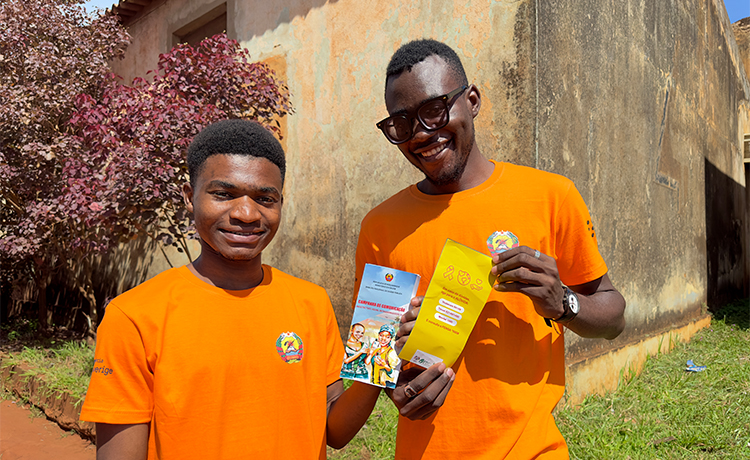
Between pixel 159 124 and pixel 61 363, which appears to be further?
pixel 61 363

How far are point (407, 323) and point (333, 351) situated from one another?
12.7 inches

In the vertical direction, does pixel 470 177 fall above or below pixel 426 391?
above

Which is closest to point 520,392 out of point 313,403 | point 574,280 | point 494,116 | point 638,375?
point 574,280

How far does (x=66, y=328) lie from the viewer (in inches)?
309

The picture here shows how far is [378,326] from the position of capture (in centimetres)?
137

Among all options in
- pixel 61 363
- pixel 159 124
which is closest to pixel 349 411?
pixel 159 124

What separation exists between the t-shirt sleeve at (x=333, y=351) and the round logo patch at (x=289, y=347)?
134 mm

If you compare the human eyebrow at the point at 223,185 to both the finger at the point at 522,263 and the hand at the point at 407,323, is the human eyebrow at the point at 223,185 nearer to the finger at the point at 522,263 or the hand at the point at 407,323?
the hand at the point at 407,323

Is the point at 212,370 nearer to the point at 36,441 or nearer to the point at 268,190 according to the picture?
the point at 268,190

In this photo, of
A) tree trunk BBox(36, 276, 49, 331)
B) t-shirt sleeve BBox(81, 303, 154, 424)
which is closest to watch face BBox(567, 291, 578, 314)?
t-shirt sleeve BBox(81, 303, 154, 424)

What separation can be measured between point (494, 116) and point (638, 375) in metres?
3.01

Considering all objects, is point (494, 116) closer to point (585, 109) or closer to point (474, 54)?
point (474, 54)

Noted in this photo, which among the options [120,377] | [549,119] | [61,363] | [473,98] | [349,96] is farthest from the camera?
[61,363]

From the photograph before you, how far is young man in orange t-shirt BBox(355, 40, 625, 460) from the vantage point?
1445 mm
